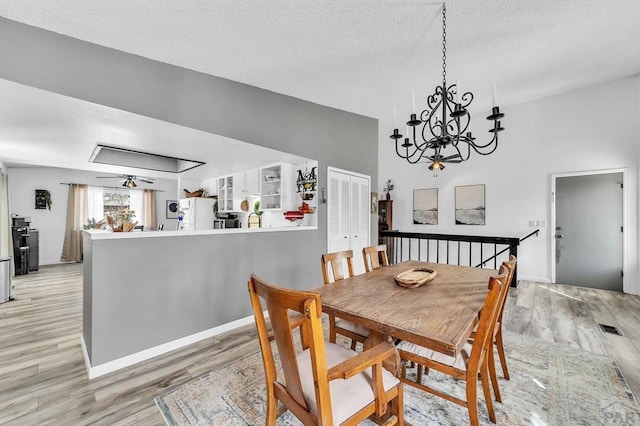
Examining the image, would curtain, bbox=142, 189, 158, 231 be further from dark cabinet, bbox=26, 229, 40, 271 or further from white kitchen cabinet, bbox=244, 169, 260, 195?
white kitchen cabinet, bbox=244, 169, 260, 195

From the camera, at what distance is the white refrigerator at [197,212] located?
5922 millimetres

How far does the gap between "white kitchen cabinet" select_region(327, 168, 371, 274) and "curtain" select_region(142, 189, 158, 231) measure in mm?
6120

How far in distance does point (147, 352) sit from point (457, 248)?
5821 mm

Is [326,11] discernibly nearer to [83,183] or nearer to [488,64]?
[488,64]

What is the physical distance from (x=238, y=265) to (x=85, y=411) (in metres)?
1.58

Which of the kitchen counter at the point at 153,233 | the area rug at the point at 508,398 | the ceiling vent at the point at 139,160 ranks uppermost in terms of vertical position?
the ceiling vent at the point at 139,160

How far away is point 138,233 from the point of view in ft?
7.80

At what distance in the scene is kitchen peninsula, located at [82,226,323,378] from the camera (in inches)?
86.0

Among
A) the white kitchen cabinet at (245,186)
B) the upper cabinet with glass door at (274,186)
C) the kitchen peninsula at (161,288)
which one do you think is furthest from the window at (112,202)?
the kitchen peninsula at (161,288)

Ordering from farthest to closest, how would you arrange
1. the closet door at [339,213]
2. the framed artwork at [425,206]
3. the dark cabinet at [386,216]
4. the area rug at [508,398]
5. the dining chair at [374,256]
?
the dark cabinet at [386,216], the framed artwork at [425,206], the closet door at [339,213], the dining chair at [374,256], the area rug at [508,398]

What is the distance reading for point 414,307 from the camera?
1554 millimetres

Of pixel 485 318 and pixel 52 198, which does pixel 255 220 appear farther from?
pixel 52 198

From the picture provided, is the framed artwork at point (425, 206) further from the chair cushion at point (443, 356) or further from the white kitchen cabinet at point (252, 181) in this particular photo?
the chair cushion at point (443, 356)

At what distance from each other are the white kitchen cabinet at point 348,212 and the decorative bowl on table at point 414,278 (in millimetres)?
1837
